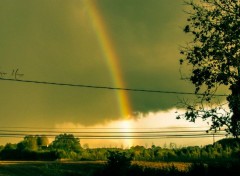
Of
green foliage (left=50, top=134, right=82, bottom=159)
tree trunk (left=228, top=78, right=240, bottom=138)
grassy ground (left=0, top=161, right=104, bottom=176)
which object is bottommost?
grassy ground (left=0, top=161, right=104, bottom=176)

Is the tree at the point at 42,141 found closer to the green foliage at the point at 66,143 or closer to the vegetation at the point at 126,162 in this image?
the vegetation at the point at 126,162

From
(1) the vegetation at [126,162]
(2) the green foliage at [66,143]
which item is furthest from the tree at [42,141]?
(2) the green foliage at [66,143]

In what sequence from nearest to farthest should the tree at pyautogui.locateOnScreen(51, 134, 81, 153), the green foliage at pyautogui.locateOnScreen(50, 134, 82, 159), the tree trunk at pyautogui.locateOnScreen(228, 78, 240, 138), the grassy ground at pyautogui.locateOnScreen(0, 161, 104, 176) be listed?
1. the tree trunk at pyautogui.locateOnScreen(228, 78, 240, 138)
2. the grassy ground at pyautogui.locateOnScreen(0, 161, 104, 176)
3. the green foliage at pyautogui.locateOnScreen(50, 134, 82, 159)
4. the tree at pyautogui.locateOnScreen(51, 134, 81, 153)

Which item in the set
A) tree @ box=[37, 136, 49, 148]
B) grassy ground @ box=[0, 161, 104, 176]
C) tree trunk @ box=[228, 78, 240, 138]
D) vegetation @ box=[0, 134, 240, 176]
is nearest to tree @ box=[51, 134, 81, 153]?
vegetation @ box=[0, 134, 240, 176]

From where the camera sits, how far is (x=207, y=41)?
1146 inches

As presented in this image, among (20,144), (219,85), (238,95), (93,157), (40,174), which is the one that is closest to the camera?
(238,95)

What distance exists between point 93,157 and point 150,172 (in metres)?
51.6

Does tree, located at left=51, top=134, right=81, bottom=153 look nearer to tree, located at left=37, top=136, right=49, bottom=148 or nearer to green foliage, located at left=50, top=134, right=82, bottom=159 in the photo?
green foliage, located at left=50, top=134, right=82, bottom=159

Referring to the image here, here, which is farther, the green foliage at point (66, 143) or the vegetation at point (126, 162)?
the green foliage at point (66, 143)

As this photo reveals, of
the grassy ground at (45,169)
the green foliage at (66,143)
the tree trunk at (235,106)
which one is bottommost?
the grassy ground at (45,169)

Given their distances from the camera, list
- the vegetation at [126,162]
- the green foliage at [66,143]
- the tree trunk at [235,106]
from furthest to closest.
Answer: the green foliage at [66,143]
the vegetation at [126,162]
the tree trunk at [235,106]

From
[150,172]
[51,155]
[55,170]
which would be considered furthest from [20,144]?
[150,172]

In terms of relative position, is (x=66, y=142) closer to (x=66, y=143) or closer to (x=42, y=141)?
(x=66, y=143)

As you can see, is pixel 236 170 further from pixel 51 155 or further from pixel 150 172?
pixel 51 155
